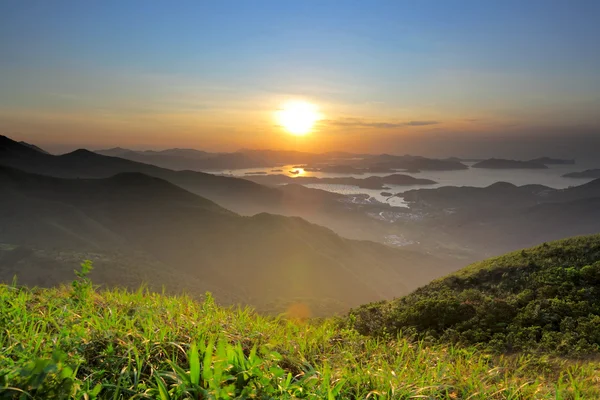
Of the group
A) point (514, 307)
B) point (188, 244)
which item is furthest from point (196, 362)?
point (188, 244)

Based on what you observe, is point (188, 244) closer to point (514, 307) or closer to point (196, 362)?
point (514, 307)

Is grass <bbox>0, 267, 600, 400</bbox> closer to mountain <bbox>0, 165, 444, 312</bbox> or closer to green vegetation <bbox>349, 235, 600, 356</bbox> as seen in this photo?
green vegetation <bbox>349, 235, 600, 356</bbox>

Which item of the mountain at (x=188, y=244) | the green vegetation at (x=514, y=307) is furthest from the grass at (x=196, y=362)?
the mountain at (x=188, y=244)

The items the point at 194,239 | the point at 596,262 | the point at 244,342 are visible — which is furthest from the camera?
the point at 194,239

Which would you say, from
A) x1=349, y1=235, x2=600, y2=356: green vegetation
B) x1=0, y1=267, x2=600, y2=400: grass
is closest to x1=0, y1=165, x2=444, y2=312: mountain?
x1=349, y1=235, x2=600, y2=356: green vegetation

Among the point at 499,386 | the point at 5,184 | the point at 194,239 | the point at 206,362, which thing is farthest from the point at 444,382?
the point at 5,184

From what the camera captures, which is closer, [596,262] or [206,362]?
[206,362]

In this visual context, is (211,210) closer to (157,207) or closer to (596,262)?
(157,207)
